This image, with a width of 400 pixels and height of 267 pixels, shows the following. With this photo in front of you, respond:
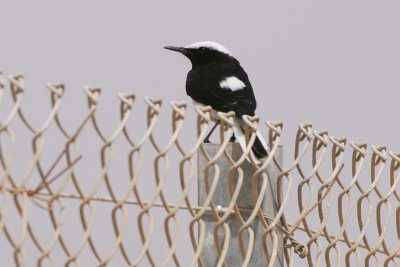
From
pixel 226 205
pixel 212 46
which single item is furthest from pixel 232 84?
pixel 226 205

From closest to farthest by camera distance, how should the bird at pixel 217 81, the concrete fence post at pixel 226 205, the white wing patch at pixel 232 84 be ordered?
1. the concrete fence post at pixel 226 205
2. the bird at pixel 217 81
3. the white wing patch at pixel 232 84

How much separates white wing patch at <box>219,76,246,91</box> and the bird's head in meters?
0.95

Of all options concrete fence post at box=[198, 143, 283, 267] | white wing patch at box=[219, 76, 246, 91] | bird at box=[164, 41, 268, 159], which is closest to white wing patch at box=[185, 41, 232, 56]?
bird at box=[164, 41, 268, 159]

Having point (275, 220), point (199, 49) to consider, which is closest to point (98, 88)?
point (275, 220)

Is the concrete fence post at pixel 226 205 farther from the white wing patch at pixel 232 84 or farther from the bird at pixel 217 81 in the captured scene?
the white wing patch at pixel 232 84

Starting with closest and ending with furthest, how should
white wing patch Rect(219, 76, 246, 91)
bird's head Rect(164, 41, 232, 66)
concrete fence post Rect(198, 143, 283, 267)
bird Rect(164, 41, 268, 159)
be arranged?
concrete fence post Rect(198, 143, 283, 267) < bird Rect(164, 41, 268, 159) < white wing patch Rect(219, 76, 246, 91) < bird's head Rect(164, 41, 232, 66)

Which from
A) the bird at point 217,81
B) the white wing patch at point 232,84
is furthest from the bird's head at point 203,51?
the white wing patch at point 232,84

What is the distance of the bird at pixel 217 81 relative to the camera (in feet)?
22.6

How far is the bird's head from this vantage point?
8.41 metres

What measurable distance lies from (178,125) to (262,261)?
29.5 inches

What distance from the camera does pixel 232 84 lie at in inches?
284

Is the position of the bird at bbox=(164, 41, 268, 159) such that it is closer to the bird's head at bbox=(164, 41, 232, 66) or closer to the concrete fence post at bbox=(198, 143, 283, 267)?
the bird's head at bbox=(164, 41, 232, 66)

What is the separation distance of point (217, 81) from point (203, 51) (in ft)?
3.87

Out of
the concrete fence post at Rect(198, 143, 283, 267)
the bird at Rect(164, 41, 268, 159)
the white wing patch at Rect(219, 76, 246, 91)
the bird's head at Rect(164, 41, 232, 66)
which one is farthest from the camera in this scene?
the bird's head at Rect(164, 41, 232, 66)
